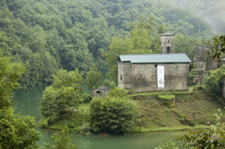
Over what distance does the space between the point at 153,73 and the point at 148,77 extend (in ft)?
2.08

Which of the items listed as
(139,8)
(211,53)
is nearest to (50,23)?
(139,8)

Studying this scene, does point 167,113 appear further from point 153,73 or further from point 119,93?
point 153,73

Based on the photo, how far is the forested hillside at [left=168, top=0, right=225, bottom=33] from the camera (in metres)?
101

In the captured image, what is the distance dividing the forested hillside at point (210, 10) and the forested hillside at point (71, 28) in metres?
3.87

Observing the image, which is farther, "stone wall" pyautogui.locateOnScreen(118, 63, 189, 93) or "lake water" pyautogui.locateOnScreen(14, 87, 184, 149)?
"stone wall" pyautogui.locateOnScreen(118, 63, 189, 93)

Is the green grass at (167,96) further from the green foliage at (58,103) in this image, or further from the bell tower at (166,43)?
the bell tower at (166,43)

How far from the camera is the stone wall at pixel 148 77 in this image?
38.5m

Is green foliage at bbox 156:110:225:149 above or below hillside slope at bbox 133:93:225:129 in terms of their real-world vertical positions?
above

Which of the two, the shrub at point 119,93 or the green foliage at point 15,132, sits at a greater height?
the shrub at point 119,93

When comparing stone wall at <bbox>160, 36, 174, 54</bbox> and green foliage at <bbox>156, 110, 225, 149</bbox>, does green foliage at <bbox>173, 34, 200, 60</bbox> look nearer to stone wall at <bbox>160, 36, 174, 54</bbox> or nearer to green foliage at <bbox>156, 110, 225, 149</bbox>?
stone wall at <bbox>160, 36, 174, 54</bbox>

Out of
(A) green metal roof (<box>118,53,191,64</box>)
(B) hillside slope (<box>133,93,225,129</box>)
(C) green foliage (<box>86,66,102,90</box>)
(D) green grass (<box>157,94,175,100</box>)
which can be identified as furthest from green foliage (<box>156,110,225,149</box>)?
(C) green foliage (<box>86,66,102,90</box>)

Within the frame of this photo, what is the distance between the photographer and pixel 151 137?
31.0 m

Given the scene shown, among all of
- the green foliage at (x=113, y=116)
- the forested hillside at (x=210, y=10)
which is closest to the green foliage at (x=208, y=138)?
the green foliage at (x=113, y=116)

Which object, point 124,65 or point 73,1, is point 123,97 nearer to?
point 124,65
